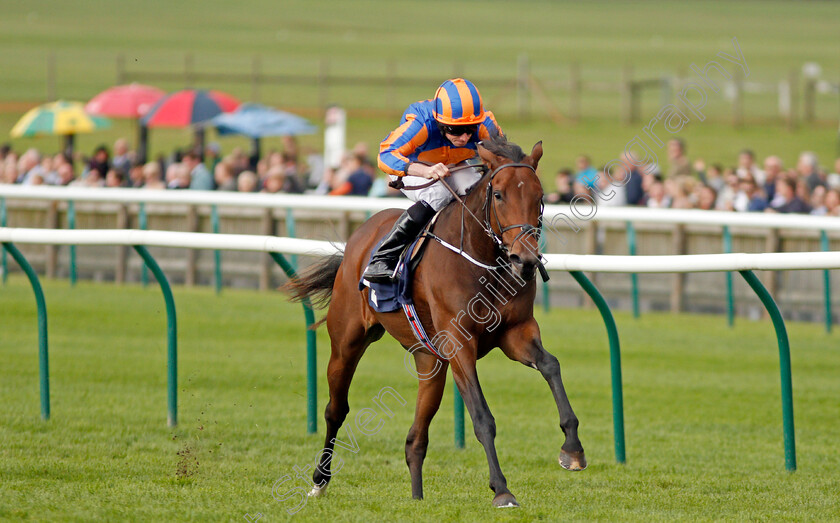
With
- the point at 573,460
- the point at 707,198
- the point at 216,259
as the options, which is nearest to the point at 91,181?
the point at 216,259

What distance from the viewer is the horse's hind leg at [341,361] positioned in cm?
531

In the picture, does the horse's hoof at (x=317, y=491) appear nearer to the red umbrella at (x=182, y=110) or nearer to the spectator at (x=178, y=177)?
the spectator at (x=178, y=177)

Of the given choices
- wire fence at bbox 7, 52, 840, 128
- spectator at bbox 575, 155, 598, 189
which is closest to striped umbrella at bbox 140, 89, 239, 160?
spectator at bbox 575, 155, 598, 189

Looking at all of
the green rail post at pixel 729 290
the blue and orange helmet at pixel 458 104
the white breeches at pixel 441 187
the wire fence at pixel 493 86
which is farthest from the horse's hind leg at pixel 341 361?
the wire fence at pixel 493 86

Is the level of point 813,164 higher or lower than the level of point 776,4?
lower

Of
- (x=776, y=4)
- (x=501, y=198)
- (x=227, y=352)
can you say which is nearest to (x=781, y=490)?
(x=501, y=198)

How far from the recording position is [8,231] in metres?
6.32

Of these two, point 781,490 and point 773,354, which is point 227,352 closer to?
point 773,354

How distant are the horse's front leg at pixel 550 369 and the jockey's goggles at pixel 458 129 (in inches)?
35.5

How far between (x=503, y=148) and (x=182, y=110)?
38.1 feet

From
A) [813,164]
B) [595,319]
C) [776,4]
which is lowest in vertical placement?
[595,319]

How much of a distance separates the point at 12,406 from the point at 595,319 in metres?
5.31

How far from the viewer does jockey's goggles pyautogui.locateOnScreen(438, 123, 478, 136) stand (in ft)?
16.2

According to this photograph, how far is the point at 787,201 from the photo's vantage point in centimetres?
1111
